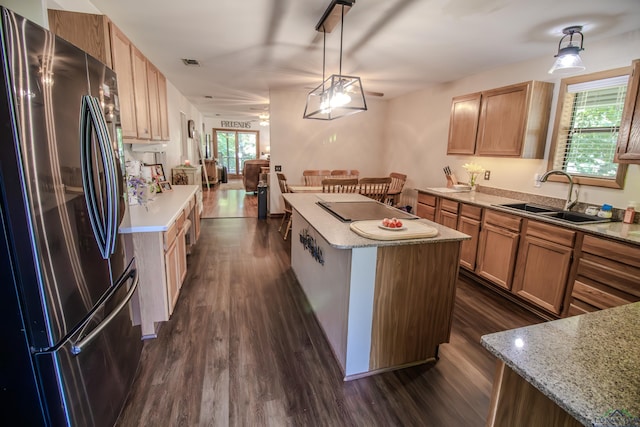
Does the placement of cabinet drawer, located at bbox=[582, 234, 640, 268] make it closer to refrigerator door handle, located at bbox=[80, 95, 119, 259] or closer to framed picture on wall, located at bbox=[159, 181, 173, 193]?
refrigerator door handle, located at bbox=[80, 95, 119, 259]

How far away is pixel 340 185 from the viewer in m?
4.12

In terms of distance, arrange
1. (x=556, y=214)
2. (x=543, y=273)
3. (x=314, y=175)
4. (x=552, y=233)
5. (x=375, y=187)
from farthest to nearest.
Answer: (x=314, y=175) → (x=375, y=187) → (x=556, y=214) → (x=543, y=273) → (x=552, y=233)

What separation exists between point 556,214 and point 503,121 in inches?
42.0

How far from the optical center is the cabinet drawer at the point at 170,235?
2256 millimetres

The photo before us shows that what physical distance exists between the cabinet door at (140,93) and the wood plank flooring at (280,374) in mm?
1563

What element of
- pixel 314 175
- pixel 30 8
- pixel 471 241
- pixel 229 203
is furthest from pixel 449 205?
pixel 229 203

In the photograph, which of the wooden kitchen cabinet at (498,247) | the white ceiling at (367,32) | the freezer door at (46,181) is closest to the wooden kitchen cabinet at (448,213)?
the wooden kitchen cabinet at (498,247)

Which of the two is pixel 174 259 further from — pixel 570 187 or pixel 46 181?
pixel 570 187

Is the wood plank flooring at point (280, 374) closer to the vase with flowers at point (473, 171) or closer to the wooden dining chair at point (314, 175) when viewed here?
the vase with flowers at point (473, 171)

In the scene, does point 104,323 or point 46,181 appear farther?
point 104,323

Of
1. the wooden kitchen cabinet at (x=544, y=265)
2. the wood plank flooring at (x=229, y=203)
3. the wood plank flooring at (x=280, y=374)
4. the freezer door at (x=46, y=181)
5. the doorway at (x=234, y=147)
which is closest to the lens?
the freezer door at (x=46, y=181)

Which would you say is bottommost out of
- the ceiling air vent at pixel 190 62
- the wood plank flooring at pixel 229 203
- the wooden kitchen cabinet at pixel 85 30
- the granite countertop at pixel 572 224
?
the wood plank flooring at pixel 229 203

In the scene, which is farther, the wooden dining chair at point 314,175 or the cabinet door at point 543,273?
the wooden dining chair at point 314,175

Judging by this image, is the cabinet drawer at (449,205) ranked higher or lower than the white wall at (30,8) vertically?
lower
